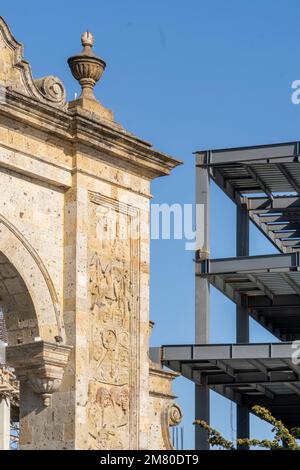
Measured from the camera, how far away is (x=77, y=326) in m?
21.9

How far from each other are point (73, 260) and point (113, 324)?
47.8 inches

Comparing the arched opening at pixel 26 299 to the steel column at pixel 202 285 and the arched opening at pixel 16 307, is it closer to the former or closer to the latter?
the arched opening at pixel 16 307

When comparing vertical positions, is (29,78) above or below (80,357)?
above

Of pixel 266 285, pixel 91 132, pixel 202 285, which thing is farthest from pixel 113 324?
pixel 266 285

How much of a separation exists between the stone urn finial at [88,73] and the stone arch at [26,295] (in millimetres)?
2479

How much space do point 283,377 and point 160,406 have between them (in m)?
14.4

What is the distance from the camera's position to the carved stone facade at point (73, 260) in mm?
21578

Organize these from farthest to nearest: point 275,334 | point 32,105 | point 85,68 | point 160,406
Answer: point 275,334, point 160,406, point 85,68, point 32,105

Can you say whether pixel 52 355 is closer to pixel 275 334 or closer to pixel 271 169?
pixel 271 169

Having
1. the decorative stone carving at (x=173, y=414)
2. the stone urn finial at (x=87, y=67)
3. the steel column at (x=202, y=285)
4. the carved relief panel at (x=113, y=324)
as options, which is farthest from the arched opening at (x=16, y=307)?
the steel column at (x=202, y=285)

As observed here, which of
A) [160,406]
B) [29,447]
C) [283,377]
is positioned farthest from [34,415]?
[283,377]

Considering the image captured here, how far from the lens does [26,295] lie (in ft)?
70.9

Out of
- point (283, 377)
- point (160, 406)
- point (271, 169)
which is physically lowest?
point (160, 406)
